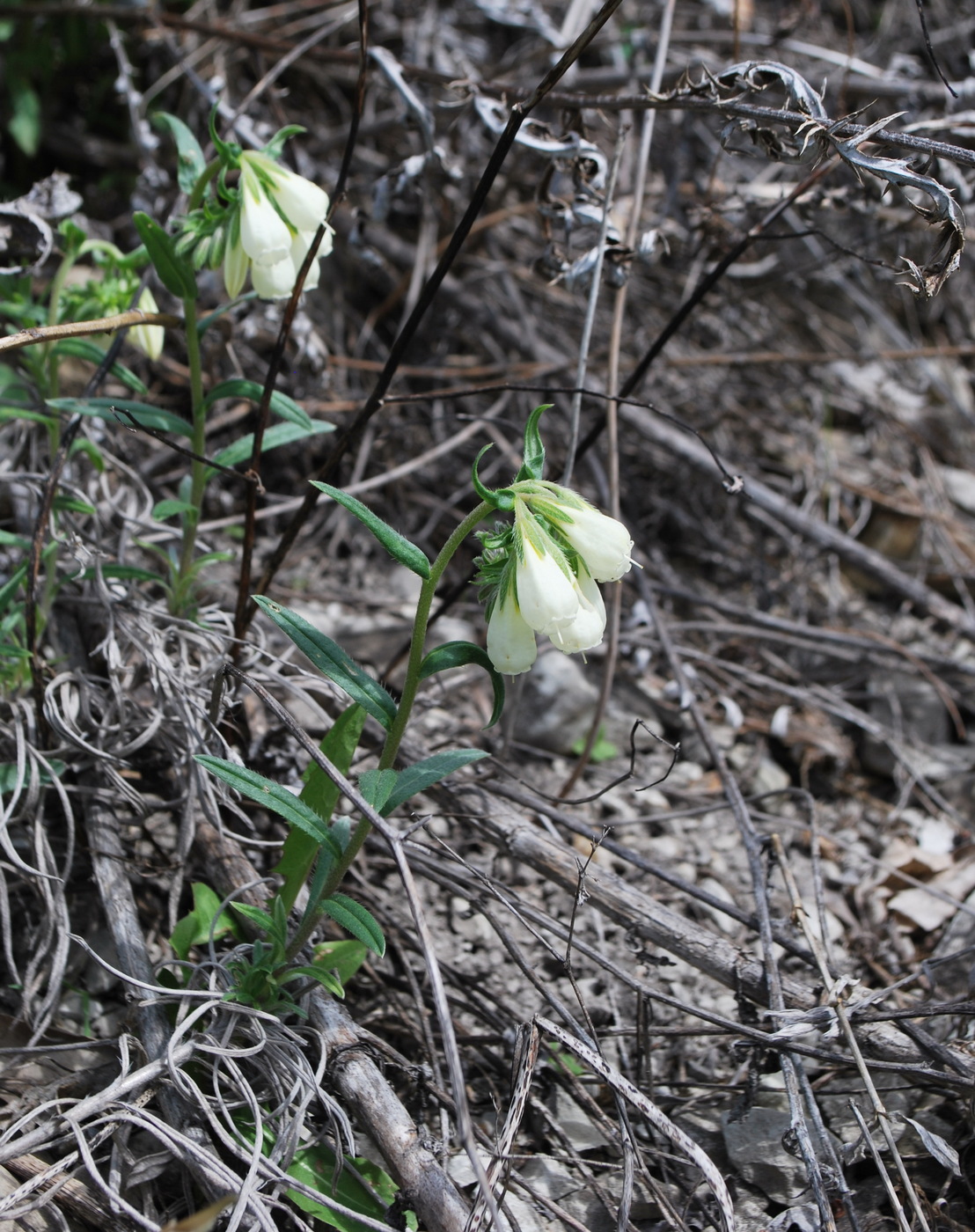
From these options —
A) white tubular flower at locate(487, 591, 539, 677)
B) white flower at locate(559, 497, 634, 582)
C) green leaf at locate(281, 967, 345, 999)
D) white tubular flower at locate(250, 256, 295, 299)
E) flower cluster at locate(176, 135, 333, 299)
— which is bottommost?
green leaf at locate(281, 967, 345, 999)

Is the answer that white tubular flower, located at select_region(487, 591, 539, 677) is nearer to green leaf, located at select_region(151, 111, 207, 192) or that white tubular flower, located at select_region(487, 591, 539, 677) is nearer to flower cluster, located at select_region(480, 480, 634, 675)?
flower cluster, located at select_region(480, 480, 634, 675)

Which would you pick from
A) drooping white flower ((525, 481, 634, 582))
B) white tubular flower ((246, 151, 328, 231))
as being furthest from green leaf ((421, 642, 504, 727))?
white tubular flower ((246, 151, 328, 231))

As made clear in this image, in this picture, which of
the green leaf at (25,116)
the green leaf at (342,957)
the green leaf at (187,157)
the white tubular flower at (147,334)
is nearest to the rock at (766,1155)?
the green leaf at (342,957)

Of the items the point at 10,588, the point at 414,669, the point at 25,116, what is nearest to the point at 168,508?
the point at 10,588

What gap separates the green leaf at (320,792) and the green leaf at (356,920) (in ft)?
0.57

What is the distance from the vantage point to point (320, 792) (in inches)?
66.0

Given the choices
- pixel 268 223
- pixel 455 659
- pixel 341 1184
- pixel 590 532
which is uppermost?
pixel 268 223

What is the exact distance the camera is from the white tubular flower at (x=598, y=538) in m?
1.35

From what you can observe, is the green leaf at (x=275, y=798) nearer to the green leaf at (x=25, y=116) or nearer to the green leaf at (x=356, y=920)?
the green leaf at (x=356, y=920)

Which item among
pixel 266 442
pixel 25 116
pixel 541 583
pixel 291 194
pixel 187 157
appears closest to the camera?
pixel 541 583

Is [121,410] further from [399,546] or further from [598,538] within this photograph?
[598,538]

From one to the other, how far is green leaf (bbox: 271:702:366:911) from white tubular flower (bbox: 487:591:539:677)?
1.24 ft

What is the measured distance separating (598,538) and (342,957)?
95 centimetres

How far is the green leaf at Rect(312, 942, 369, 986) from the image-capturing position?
1736 millimetres
